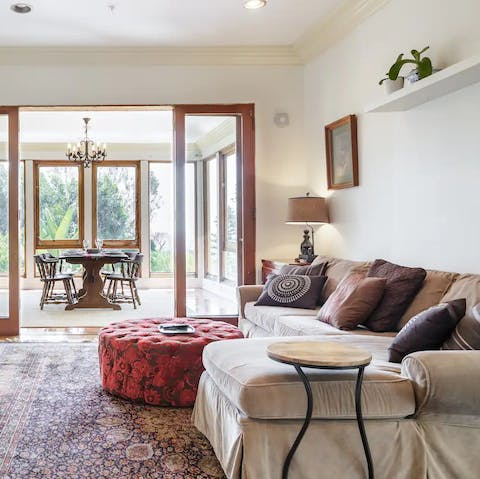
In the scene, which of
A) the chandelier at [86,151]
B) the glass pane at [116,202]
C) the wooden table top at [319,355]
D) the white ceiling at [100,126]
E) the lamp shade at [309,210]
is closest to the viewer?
the wooden table top at [319,355]

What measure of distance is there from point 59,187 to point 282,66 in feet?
18.8

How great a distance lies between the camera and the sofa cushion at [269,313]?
3.89 meters

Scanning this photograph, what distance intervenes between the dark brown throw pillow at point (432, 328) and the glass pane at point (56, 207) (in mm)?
8268

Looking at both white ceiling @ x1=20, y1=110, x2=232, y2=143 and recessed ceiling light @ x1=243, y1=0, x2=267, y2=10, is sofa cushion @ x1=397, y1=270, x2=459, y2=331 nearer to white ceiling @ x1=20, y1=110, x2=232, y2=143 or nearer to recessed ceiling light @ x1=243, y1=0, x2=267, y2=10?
recessed ceiling light @ x1=243, y1=0, x2=267, y2=10

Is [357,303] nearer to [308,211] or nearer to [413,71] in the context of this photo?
[413,71]

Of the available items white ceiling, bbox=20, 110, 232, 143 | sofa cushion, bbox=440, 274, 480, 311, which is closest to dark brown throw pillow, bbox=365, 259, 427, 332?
sofa cushion, bbox=440, 274, 480, 311

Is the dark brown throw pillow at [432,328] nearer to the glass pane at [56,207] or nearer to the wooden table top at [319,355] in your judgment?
the wooden table top at [319,355]

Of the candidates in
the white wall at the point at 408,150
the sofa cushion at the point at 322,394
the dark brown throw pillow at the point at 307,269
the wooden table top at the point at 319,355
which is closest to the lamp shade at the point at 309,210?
the white wall at the point at 408,150

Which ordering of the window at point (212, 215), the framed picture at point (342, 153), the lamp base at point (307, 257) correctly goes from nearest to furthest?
the framed picture at point (342, 153) → the lamp base at point (307, 257) → the window at point (212, 215)

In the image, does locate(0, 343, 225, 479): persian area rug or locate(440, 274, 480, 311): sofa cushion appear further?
locate(440, 274, 480, 311): sofa cushion

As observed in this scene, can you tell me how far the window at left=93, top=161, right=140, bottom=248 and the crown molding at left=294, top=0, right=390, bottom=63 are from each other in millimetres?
Answer: 5285

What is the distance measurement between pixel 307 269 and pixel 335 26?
2.19 metres

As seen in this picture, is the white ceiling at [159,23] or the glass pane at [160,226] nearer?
the white ceiling at [159,23]

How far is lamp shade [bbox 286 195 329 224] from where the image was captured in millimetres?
4965
